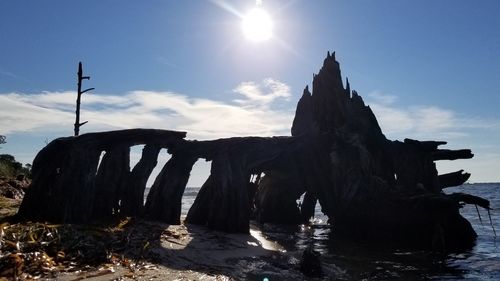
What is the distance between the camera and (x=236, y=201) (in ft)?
61.3

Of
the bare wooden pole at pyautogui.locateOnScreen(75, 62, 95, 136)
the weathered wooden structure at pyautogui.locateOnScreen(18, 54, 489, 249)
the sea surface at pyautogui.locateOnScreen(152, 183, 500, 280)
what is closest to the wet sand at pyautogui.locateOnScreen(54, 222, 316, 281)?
the sea surface at pyautogui.locateOnScreen(152, 183, 500, 280)

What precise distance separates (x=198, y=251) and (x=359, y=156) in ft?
39.7

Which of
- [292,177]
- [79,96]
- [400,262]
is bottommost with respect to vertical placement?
[400,262]

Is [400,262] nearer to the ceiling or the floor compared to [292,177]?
nearer to the floor

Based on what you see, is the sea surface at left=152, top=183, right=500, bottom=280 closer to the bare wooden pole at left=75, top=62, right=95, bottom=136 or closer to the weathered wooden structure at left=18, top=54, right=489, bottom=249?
the weathered wooden structure at left=18, top=54, right=489, bottom=249

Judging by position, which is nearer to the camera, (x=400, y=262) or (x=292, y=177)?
(x=400, y=262)

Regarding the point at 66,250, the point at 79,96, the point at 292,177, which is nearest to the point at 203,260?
the point at 66,250

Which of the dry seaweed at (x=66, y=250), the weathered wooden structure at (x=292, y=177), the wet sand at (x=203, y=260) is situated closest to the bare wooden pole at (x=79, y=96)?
the weathered wooden structure at (x=292, y=177)

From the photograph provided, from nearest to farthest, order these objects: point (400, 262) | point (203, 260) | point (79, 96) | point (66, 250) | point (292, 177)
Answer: point (66, 250), point (203, 260), point (400, 262), point (79, 96), point (292, 177)

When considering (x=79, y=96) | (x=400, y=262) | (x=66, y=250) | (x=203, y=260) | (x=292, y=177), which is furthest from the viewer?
(x=292, y=177)

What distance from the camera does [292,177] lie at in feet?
87.9

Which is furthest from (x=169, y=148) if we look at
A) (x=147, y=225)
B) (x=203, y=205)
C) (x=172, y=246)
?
(x=172, y=246)

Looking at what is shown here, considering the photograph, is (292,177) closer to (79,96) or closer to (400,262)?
(400,262)

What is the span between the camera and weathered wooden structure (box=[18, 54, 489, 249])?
49.2 feet
